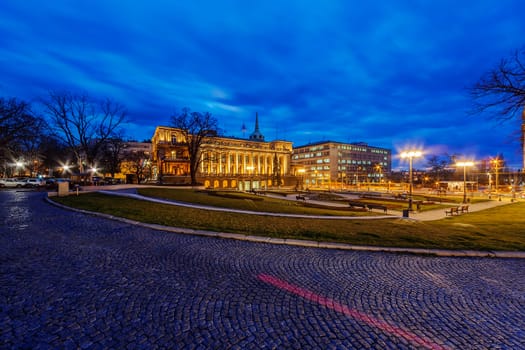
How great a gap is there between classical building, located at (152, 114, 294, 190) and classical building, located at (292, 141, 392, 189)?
104ft

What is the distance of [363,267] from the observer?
20.3 feet

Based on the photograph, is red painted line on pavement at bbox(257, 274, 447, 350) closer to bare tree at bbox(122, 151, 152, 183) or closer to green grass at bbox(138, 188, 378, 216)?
green grass at bbox(138, 188, 378, 216)

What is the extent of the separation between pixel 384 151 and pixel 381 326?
168985mm

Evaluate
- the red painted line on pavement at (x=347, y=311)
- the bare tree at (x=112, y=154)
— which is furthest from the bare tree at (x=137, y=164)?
the red painted line on pavement at (x=347, y=311)

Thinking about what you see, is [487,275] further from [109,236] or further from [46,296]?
[109,236]

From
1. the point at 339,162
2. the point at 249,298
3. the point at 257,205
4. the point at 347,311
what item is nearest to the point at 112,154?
the point at 257,205

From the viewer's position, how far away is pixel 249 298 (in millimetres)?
4344

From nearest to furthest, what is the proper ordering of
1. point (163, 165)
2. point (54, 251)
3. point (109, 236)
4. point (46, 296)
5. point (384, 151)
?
point (46, 296) → point (54, 251) → point (109, 236) → point (163, 165) → point (384, 151)

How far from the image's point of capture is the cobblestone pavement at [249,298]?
326 cm

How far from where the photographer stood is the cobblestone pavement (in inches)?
128

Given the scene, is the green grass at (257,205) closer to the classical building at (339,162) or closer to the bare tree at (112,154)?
the bare tree at (112,154)

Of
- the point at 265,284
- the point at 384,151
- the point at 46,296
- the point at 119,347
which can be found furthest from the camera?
the point at 384,151

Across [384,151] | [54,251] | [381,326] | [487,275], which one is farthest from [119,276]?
[384,151]

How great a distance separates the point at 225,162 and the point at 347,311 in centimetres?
8662
